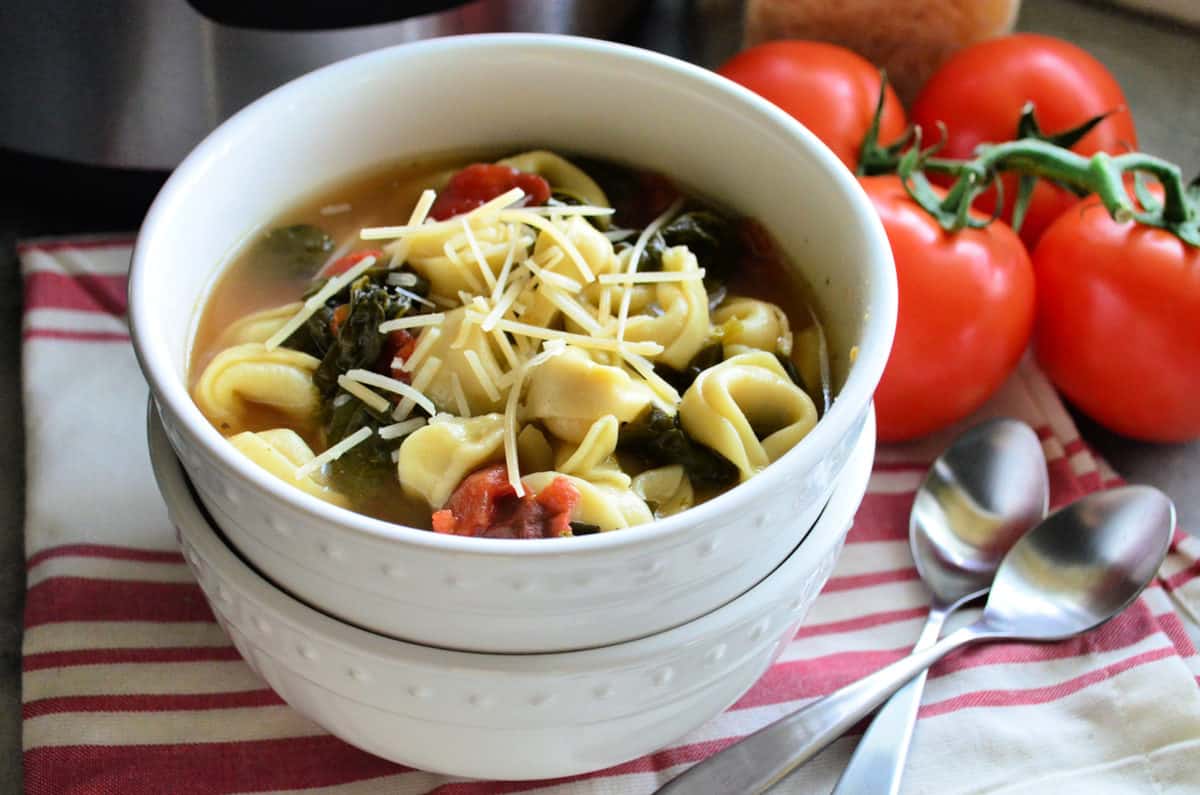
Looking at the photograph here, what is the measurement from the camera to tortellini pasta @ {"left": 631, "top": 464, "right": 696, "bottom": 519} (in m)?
1.61

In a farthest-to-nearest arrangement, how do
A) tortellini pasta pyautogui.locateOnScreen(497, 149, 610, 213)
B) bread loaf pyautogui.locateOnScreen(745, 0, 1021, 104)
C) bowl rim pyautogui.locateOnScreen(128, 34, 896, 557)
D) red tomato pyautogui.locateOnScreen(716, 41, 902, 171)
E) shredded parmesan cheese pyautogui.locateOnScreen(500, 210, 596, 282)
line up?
bread loaf pyautogui.locateOnScreen(745, 0, 1021, 104) → red tomato pyautogui.locateOnScreen(716, 41, 902, 171) → tortellini pasta pyautogui.locateOnScreen(497, 149, 610, 213) → shredded parmesan cheese pyautogui.locateOnScreen(500, 210, 596, 282) → bowl rim pyautogui.locateOnScreen(128, 34, 896, 557)

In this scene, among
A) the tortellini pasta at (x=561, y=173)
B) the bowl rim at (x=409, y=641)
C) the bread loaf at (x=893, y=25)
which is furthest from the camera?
the bread loaf at (x=893, y=25)

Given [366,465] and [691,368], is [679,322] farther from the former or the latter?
[366,465]

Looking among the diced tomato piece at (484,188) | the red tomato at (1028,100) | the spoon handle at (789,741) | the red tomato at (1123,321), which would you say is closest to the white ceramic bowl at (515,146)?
the diced tomato piece at (484,188)

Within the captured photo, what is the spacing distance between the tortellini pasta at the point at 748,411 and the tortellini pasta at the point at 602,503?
0.45 ft

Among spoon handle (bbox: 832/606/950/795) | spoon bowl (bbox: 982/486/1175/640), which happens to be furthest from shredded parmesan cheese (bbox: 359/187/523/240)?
spoon bowl (bbox: 982/486/1175/640)

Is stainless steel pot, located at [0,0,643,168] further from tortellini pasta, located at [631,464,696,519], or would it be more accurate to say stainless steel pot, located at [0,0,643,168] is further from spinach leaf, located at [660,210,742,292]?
tortellini pasta, located at [631,464,696,519]

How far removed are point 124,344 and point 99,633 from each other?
65cm

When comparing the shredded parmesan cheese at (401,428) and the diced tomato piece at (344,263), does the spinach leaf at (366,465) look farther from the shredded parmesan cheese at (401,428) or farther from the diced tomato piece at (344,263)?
the diced tomato piece at (344,263)

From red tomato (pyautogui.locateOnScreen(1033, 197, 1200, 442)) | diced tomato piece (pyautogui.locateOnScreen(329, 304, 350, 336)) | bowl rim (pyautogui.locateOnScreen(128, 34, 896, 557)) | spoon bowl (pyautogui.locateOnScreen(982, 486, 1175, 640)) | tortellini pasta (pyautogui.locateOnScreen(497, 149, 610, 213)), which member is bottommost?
spoon bowl (pyautogui.locateOnScreen(982, 486, 1175, 640))

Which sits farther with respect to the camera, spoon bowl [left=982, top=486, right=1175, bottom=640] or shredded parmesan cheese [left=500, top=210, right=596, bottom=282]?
spoon bowl [left=982, top=486, right=1175, bottom=640]

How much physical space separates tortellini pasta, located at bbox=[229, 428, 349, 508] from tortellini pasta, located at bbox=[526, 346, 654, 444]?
0.28 meters

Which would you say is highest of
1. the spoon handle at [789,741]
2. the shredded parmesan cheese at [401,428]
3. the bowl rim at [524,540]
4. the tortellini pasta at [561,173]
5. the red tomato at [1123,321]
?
the bowl rim at [524,540]

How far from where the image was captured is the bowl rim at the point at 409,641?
4.51ft
